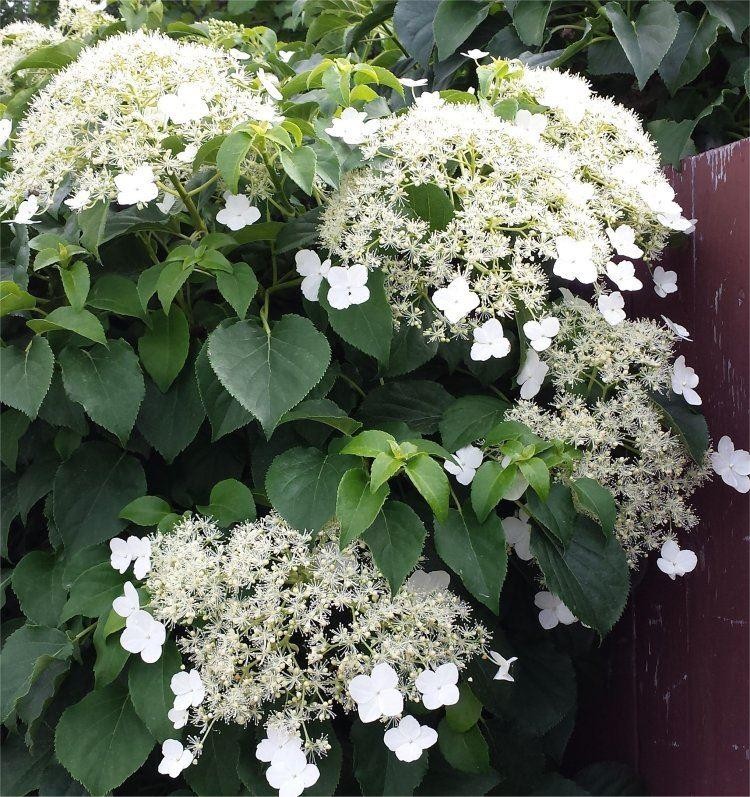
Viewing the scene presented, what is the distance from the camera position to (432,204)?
1110 mm

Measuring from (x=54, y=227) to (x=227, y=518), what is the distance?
0.55m

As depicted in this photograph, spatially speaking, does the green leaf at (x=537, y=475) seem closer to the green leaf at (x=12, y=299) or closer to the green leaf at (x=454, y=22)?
the green leaf at (x=12, y=299)

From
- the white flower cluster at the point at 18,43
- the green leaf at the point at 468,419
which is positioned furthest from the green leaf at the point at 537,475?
the white flower cluster at the point at 18,43

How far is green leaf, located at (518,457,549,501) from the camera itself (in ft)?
3.35

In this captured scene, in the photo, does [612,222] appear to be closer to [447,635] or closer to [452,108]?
[452,108]

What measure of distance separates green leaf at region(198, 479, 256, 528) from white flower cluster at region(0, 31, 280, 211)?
0.39 meters

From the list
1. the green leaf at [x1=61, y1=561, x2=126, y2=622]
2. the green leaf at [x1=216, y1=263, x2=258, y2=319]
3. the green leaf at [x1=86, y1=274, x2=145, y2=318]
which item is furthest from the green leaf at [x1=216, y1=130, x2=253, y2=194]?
the green leaf at [x1=61, y1=561, x2=126, y2=622]

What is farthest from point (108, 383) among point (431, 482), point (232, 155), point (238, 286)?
point (431, 482)

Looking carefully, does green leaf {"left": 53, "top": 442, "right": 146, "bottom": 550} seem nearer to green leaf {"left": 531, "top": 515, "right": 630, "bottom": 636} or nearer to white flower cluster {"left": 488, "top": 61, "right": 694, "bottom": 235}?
green leaf {"left": 531, "top": 515, "right": 630, "bottom": 636}

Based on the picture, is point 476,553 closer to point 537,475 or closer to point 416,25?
point 537,475

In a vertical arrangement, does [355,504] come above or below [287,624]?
above

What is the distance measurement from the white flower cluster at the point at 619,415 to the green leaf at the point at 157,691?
54 centimetres

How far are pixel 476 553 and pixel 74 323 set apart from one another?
0.59 m

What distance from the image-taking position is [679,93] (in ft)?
5.59
